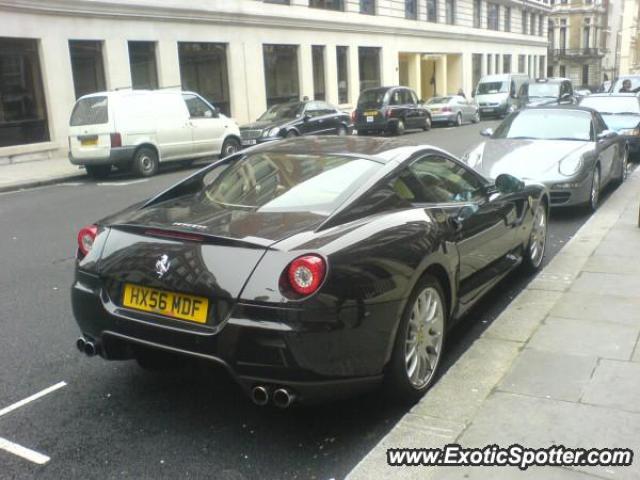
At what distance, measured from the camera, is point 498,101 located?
1283 inches

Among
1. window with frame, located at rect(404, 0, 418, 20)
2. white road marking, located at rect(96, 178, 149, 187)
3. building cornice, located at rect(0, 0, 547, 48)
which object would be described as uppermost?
window with frame, located at rect(404, 0, 418, 20)

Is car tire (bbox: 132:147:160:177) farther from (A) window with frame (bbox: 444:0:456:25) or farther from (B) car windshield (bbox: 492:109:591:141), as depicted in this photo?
(A) window with frame (bbox: 444:0:456:25)

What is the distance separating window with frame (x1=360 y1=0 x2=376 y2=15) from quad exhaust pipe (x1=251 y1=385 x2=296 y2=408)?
33.7 m

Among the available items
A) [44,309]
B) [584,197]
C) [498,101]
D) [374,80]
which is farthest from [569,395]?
[374,80]

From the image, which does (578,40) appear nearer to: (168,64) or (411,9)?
(411,9)

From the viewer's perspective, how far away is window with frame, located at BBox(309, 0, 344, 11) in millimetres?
30798

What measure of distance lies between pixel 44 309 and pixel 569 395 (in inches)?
160

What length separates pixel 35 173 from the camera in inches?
A: 643

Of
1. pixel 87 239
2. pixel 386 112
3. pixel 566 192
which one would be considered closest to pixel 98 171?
pixel 566 192

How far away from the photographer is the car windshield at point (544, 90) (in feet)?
87.6

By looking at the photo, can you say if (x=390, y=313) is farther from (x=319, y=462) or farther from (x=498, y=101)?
(x=498, y=101)

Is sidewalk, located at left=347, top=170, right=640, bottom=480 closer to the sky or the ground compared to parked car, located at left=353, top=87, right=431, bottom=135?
closer to the ground

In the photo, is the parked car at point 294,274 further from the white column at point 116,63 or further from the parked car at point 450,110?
the parked car at point 450,110

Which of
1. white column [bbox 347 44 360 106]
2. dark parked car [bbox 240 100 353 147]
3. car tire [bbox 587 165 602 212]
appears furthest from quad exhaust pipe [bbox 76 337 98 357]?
white column [bbox 347 44 360 106]
